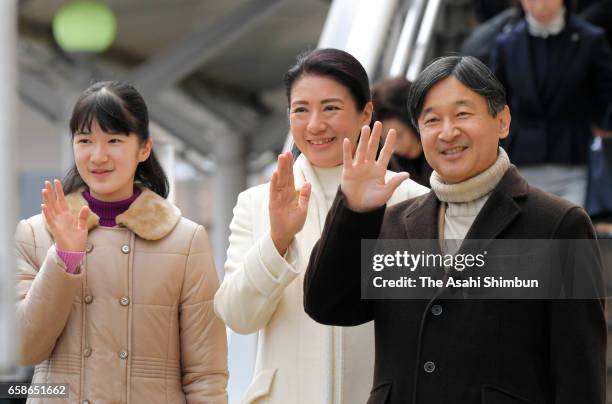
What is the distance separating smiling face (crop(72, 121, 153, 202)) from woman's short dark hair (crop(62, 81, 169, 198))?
0.07 ft

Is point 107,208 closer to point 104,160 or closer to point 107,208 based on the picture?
point 107,208

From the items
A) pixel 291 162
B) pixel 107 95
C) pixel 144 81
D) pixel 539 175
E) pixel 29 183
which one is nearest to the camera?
pixel 291 162

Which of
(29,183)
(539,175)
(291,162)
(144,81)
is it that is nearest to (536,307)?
(291,162)

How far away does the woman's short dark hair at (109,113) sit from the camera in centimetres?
405

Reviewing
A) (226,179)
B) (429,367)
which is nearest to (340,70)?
(429,367)

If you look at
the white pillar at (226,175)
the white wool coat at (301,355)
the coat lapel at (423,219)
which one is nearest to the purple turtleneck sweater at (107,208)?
the white wool coat at (301,355)

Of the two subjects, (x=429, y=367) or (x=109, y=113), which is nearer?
(x=429, y=367)

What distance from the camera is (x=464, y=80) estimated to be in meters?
3.68

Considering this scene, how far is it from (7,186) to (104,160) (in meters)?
1.82

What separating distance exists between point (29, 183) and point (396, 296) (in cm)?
1592

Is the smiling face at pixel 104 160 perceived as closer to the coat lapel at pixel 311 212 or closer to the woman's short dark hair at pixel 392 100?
the coat lapel at pixel 311 212

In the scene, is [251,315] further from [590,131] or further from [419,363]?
[590,131]

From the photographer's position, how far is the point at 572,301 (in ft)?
11.4

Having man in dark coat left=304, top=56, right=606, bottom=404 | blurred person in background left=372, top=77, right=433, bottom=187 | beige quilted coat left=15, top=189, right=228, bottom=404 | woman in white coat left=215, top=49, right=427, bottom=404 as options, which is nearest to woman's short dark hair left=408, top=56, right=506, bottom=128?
man in dark coat left=304, top=56, right=606, bottom=404
